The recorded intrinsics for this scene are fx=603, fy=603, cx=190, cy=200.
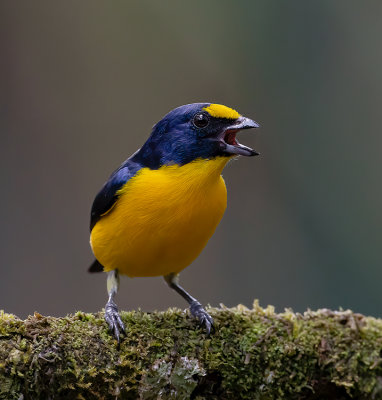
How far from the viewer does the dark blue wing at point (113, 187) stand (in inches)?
185

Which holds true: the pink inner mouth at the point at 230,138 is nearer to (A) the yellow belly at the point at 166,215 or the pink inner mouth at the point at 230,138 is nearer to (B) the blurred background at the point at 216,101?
(A) the yellow belly at the point at 166,215

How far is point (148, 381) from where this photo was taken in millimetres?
3643

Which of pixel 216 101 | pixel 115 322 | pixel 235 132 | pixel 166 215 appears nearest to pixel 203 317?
pixel 115 322

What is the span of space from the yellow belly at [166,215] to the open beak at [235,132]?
0.11 meters

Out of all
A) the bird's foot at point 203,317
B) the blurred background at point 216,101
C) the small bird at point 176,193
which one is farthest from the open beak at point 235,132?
the blurred background at point 216,101

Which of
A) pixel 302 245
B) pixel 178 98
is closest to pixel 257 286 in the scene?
pixel 302 245

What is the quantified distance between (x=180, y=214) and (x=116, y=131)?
5.70m

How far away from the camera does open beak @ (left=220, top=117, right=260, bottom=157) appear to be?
14.0 feet

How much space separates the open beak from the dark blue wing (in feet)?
2.43

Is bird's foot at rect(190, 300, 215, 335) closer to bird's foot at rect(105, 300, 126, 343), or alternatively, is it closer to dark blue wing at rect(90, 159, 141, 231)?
bird's foot at rect(105, 300, 126, 343)

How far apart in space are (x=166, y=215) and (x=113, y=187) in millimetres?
627

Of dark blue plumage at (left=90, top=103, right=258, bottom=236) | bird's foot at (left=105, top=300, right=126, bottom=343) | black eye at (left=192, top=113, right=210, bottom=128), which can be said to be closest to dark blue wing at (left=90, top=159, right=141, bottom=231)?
dark blue plumage at (left=90, top=103, right=258, bottom=236)

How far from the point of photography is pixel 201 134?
439 cm

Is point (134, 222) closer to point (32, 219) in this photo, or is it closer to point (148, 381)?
point (148, 381)
